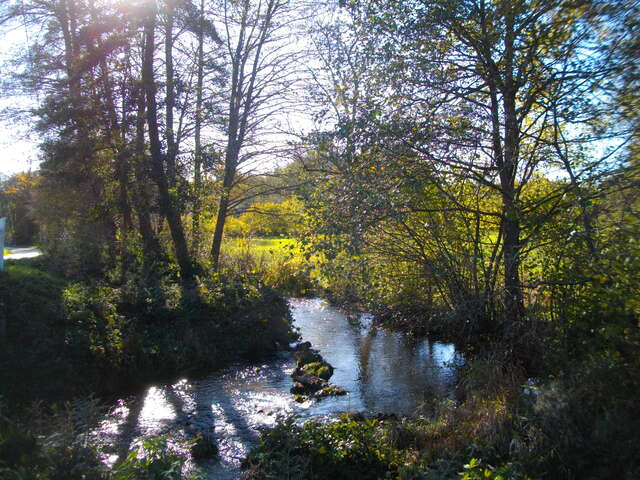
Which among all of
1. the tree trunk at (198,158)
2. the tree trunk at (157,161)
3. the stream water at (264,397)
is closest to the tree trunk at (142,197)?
the tree trunk at (157,161)

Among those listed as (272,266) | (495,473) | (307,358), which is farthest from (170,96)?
(495,473)

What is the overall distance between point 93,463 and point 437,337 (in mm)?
9303

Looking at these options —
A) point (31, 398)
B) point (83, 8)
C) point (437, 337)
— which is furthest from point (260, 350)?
point (83, 8)

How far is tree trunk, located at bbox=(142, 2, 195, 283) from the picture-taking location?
537 inches

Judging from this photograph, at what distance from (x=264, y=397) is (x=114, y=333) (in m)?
3.15

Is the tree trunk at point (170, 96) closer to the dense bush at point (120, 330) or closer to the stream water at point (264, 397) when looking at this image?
the dense bush at point (120, 330)

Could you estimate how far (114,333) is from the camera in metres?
9.84

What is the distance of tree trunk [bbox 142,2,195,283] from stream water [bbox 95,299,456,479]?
446 centimetres

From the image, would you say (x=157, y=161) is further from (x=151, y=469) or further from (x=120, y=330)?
(x=151, y=469)

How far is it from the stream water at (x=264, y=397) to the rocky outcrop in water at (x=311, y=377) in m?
0.18

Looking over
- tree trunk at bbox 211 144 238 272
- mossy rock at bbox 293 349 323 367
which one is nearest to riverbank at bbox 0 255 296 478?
mossy rock at bbox 293 349 323 367

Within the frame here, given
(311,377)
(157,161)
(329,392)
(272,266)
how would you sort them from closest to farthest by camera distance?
(329,392) < (311,377) < (157,161) < (272,266)

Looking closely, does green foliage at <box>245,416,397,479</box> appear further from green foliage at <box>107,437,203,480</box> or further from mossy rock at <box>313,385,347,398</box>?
mossy rock at <box>313,385,347,398</box>

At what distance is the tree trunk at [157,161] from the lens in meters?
13.6
